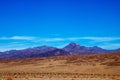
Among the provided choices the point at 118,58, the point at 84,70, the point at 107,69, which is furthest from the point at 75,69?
the point at 118,58

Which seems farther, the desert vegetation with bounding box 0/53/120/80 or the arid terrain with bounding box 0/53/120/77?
the arid terrain with bounding box 0/53/120/77

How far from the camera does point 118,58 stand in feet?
244

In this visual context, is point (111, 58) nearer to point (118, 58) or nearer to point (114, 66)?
point (118, 58)

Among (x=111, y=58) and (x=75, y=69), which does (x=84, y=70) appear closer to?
(x=75, y=69)

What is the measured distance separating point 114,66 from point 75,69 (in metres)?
8.64

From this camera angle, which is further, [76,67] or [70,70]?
[76,67]

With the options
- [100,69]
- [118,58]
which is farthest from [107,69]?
[118,58]

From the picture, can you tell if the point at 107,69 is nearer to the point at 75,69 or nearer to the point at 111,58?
the point at 75,69

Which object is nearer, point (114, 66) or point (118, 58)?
point (114, 66)

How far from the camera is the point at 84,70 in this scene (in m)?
60.4

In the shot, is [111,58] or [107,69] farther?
[111,58]

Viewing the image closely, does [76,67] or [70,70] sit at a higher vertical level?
[76,67]

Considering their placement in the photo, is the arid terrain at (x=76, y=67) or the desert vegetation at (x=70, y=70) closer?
the desert vegetation at (x=70, y=70)

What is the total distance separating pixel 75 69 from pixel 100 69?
582cm
